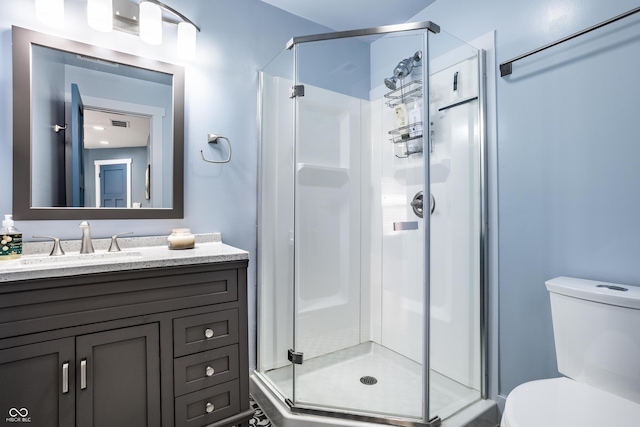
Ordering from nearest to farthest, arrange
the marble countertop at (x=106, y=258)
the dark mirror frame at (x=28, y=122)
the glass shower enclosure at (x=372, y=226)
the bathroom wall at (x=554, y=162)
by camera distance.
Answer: the marble countertop at (x=106, y=258)
the bathroom wall at (x=554, y=162)
the dark mirror frame at (x=28, y=122)
the glass shower enclosure at (x=372, y=226)

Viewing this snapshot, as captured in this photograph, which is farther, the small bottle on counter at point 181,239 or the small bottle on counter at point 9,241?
the small bottle on counter at point 181,239

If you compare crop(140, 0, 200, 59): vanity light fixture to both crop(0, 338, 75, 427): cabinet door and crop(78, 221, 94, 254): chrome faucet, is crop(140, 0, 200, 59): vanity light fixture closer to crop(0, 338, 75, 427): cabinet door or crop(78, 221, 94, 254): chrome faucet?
crop(78, 221, 94, 254): chrome faucet

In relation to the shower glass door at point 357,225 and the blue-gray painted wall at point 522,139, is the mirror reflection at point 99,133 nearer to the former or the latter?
the blue-gray painted wall at point 522,139

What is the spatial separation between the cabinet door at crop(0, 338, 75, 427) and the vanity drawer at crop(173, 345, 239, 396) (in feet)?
1.15

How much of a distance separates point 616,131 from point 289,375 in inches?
74.0

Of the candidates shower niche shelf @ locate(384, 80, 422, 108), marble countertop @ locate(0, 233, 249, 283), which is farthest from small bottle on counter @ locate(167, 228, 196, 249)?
shower niche shelf @ locate(384, 80, 422, 108)

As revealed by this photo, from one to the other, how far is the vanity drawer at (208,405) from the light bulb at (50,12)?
68.1 inches

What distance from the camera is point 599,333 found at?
1167 mm

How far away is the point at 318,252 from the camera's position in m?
1.94

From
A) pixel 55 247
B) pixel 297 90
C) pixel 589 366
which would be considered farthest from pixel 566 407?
pixel 55 247

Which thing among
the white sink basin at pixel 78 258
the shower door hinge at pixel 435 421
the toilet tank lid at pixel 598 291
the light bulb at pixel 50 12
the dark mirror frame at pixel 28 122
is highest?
the light bulb at pixel 50 12

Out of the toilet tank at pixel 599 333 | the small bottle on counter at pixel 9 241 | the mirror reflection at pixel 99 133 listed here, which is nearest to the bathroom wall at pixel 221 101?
the mirror reflection at pixel 99 133

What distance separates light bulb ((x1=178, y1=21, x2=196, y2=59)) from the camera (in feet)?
5.65

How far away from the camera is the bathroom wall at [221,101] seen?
1.69m
